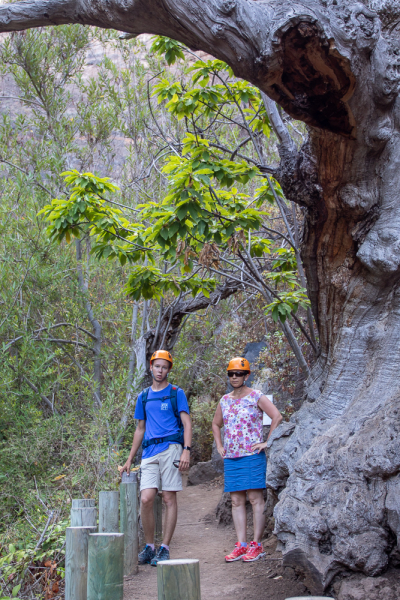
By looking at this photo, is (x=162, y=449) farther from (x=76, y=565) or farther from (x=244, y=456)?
(x=76, y=565)

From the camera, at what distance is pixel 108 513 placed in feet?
16.0

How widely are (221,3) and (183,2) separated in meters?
0.22

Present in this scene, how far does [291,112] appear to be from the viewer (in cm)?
318

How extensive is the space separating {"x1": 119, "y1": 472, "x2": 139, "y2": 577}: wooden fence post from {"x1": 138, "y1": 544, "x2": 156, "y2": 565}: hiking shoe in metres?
0.24

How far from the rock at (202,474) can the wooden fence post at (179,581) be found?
8.39 metres

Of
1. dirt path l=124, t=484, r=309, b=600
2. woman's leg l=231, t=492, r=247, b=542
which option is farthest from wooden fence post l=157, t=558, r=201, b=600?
woman's leg l=231, t=492, r=247, b=542

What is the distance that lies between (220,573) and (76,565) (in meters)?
1.60

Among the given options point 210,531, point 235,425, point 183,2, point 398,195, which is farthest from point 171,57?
point 210,531

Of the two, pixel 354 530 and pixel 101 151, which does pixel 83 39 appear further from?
pixel 354 530

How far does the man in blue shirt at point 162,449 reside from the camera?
518cm

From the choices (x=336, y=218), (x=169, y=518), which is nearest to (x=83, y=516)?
(x=169, y=518)

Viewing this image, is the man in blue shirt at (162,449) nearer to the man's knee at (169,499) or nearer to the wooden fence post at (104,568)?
the man's knee at (169,499)

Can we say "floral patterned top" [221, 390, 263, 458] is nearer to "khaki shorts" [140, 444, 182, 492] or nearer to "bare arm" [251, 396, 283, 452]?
"bare arm" [251, 396, 283, 452]

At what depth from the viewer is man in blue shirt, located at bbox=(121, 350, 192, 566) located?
17.0ft
